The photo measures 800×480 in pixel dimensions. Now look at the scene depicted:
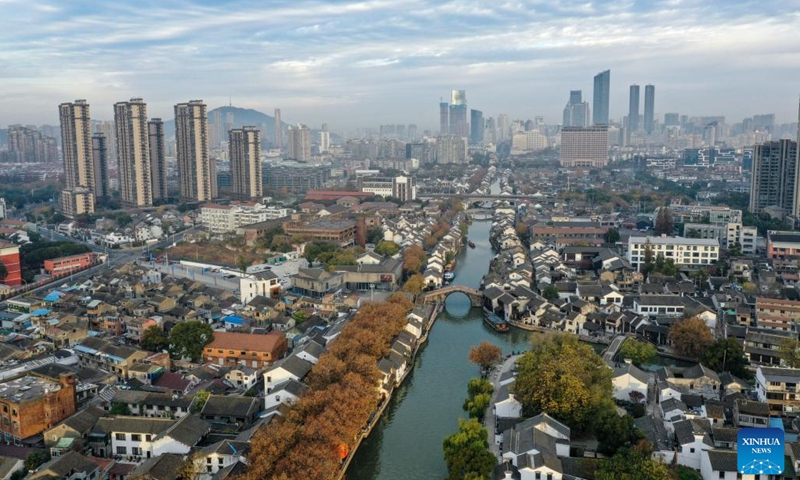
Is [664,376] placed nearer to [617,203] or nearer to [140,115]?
[617,203]

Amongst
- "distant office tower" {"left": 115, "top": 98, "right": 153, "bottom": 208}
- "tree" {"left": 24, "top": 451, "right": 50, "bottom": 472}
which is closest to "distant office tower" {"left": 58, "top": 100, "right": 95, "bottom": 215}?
"distant office tower" {"left": 115, "top": 98, "right": 153, "bottom": 208}

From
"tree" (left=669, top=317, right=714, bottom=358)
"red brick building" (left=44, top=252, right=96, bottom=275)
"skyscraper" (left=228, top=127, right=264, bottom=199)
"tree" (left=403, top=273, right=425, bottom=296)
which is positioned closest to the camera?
"tree" (left=669, top=317, right=714, bottom=358)

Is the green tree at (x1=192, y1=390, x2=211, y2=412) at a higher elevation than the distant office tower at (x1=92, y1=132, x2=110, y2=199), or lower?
lower

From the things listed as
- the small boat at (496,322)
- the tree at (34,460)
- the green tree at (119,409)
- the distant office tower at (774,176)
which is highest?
the distant office tower at (774,176)

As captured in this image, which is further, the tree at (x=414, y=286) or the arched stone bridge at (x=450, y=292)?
the arched stone bridge at (x=450, y=292)

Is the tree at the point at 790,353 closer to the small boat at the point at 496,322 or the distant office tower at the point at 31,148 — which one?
the small boat at the point at 496,322

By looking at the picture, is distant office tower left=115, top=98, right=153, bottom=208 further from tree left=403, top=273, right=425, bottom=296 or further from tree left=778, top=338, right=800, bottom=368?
tree left=778, top=338, right=800, bottom=368

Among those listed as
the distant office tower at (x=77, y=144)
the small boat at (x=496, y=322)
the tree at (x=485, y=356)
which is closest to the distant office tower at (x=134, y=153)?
the distant office tower at (x=77, y=144)
